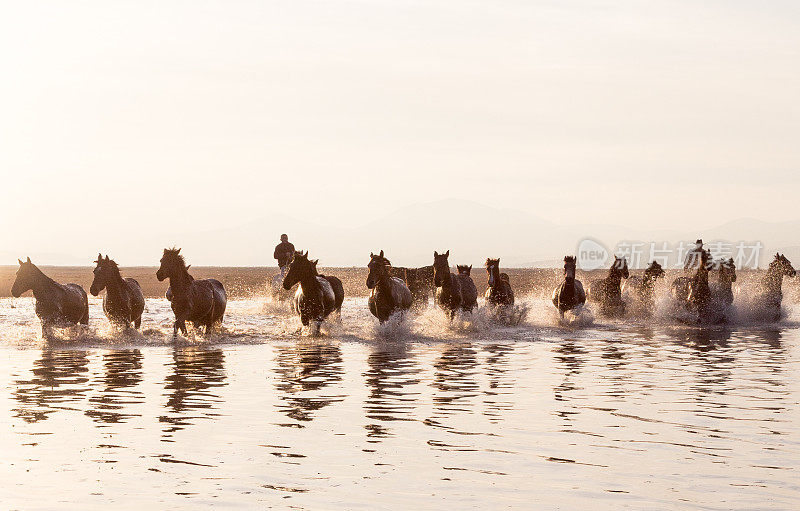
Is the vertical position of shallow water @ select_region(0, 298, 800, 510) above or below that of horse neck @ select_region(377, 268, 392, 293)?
below

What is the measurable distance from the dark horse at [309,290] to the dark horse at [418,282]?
18.2ft

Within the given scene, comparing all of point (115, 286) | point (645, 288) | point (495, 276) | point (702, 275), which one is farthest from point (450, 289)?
point (645, 288)

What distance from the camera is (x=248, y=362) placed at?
20359mm

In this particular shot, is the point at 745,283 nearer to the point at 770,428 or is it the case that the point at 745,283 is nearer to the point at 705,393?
the point at 705,393

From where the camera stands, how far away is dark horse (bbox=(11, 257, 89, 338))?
80.3 feet

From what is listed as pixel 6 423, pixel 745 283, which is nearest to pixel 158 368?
pixel 6 423

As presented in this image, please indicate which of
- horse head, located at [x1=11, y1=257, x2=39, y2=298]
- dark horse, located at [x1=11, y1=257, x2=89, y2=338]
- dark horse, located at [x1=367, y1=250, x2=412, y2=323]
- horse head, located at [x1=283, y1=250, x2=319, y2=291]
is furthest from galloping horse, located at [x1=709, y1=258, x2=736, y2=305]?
horse head, located at [x1=11, y1=257, x2=39, y2=298]

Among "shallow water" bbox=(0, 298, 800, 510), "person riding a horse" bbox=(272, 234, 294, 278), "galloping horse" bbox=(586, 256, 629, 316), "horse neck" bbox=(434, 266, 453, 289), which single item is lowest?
"shallow water" bbox=(0, 298, 800, 510)

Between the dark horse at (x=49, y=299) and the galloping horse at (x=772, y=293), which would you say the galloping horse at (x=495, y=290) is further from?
the dark horse at (x=49, y=299)

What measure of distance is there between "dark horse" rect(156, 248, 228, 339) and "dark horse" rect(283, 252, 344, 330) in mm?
1840

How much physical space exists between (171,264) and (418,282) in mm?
10102

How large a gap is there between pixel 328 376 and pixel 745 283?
21949mm

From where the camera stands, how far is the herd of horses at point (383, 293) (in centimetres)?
2455

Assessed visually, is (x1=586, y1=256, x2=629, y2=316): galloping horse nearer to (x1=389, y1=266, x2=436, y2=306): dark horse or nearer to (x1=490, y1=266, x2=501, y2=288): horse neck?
(x1=490, y1=266, x2=501, y2=288): horse neck
